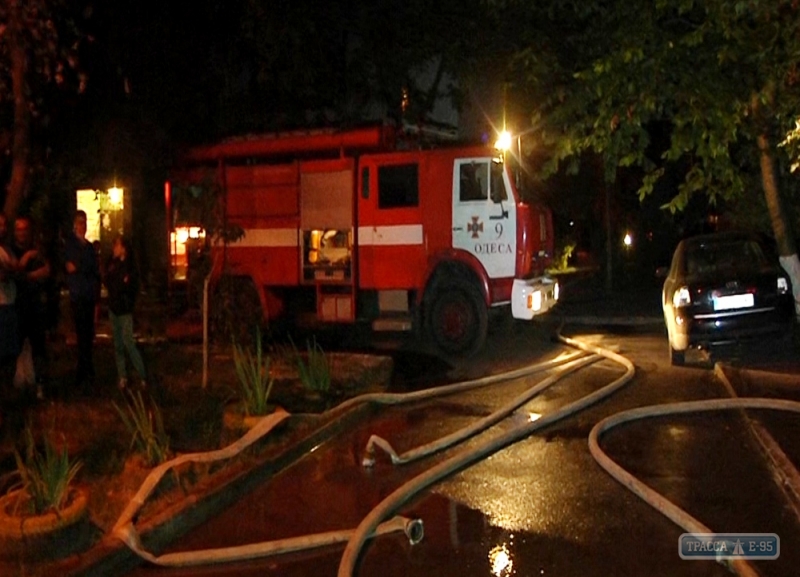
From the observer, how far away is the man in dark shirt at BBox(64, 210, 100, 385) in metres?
11.3

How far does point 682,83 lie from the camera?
11086 millimetres

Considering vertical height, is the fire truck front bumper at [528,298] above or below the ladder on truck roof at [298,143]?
below

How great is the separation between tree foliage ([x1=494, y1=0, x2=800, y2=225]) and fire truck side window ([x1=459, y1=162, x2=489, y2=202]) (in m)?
1.51

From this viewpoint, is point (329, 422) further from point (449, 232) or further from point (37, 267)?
point (449, 232)

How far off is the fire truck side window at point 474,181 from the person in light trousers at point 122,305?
206 inches

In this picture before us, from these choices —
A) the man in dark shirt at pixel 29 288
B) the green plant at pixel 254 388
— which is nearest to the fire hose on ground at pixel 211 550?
the green plant at pixel 254 388

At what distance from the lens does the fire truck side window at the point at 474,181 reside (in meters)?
14.5

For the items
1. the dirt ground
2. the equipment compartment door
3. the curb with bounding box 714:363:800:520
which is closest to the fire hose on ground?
the dirt ground

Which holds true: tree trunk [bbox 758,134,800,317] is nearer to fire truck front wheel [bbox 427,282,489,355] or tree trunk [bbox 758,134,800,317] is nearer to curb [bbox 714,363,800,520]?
fire truck front wheel [bbox 427,282,489,355]

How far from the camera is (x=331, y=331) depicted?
18.0 meters

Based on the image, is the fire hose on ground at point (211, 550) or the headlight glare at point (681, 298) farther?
the headlight glare at point (681, 298)

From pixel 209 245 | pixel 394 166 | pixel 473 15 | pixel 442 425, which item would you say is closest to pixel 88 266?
pixel 209 245

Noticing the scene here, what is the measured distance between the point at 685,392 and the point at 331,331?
7962 mm

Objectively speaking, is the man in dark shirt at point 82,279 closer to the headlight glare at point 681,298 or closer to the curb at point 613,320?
the headlight glare at point 681,298
